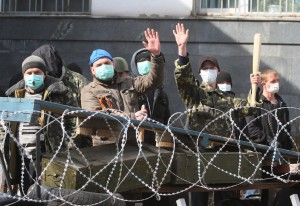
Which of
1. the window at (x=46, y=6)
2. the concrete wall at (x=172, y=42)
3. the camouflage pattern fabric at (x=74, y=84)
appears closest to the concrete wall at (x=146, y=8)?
the concrete wall at (x=172, y=42)

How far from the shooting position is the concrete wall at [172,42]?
54.0ft

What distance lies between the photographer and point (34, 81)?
32.4 feet

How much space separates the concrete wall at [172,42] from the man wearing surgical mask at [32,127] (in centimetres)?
645

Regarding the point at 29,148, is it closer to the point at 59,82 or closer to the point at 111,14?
the point at 59,82

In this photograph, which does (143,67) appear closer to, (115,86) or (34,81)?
(115,86)

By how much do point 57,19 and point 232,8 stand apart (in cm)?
275

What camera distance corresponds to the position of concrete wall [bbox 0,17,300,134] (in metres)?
16.5

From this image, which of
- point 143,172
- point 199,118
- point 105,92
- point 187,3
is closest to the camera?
point 143,172

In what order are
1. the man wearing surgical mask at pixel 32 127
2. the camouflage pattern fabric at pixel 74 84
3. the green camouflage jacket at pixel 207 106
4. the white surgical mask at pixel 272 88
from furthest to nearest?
the white surgical mask at pixel 272 88 < the camouflage pattern fabric at pixel 74 84 < the green camouflage jacket at pixel 207 106 < the man wearing surgical mask at pixel 32 127

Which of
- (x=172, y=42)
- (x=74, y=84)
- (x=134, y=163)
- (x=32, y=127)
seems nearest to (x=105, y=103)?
(x=32, y=127)

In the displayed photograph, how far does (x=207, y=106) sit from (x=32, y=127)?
1.82 m

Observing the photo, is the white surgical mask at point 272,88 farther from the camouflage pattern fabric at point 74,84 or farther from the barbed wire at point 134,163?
the camouflage pattern fabric at point 74,84

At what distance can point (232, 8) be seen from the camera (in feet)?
55.2

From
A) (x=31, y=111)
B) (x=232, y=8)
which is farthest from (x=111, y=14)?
(x=31, y=111)
